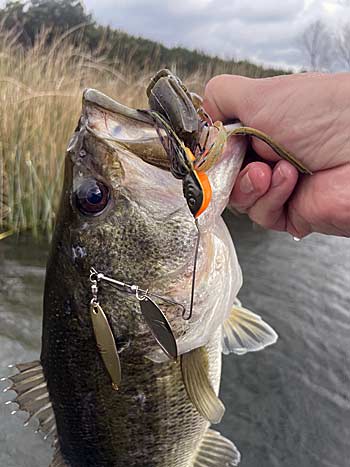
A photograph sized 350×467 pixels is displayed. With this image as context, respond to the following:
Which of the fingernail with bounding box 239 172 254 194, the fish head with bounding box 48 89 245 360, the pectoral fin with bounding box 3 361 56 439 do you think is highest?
the fingernail with bounding box 239 172 254 194

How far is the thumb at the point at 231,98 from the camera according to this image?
5.71 ft

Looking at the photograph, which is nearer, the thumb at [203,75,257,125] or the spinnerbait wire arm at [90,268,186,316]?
the spinnerbait wire arm at [90,268,186,316]

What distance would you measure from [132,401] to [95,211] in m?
0.56

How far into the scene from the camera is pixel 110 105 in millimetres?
1378

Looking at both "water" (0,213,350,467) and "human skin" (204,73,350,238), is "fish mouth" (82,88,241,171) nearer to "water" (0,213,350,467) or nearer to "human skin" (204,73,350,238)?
"human skin" (204,73,350,238)

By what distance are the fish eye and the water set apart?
7.62 feet

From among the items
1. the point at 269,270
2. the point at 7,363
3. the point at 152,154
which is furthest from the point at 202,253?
the point at 269,270

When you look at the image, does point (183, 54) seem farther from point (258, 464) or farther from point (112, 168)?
point (112, 168)

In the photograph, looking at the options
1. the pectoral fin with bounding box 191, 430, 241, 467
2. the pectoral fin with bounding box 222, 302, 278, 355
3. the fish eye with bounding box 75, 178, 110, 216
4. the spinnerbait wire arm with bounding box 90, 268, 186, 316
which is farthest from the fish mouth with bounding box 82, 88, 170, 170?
the pectoral fin with bounding box 191, 430, 241, 467

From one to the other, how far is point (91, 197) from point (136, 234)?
0.16 meters

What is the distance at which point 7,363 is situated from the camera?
4.07m

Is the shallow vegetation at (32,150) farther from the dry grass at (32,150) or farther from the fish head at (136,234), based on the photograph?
the fish head at (136,234)

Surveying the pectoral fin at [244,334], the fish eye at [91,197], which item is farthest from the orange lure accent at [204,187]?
the pectoral fin at [244,334]

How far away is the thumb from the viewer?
5.71 ft
